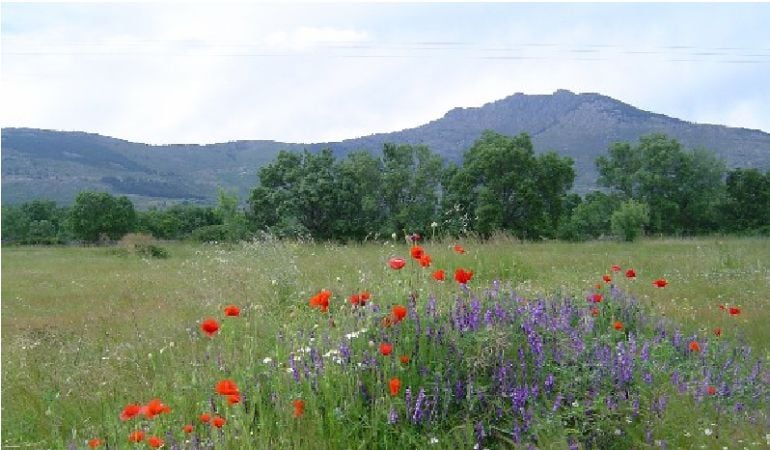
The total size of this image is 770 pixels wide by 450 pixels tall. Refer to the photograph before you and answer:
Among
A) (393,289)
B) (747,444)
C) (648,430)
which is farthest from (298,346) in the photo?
(747,444)

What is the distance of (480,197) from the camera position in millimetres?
46375

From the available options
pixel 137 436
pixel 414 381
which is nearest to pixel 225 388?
pixel 137 436

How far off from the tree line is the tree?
3.3 inches

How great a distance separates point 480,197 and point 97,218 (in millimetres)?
30651

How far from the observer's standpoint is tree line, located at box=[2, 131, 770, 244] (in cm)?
4475

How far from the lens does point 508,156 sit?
47.8 m

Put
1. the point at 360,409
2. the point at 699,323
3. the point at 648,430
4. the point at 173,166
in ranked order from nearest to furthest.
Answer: the point at 648,430, the point at 360,409, the point at 699,323, the point at 173,166

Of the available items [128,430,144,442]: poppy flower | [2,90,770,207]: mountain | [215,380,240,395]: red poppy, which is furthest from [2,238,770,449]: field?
[2,90,770,207]: mountain

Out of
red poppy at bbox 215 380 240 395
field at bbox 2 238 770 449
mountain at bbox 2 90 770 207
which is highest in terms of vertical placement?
mountain at bbox 2 90 770 207

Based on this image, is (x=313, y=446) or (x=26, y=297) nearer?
(x=313, y=446)

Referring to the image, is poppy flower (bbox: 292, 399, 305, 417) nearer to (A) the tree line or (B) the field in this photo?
(B) the field

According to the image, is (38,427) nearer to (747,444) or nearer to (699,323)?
(747,444)

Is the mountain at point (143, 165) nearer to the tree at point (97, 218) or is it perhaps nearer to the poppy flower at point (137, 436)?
the tree at point (97, 218)

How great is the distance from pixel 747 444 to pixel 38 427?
158 inches
